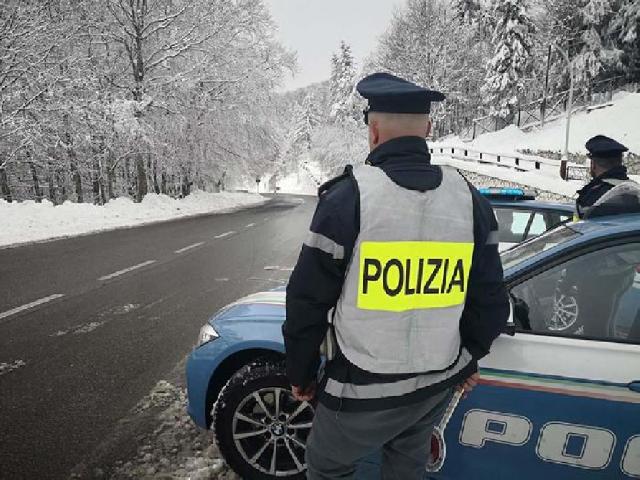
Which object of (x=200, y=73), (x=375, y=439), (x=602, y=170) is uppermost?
(x=200, y=73)

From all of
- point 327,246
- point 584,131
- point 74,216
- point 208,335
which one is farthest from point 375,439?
point 584,131

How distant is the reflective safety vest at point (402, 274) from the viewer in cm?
157

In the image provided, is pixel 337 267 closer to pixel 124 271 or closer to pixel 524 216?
pixel 524 216

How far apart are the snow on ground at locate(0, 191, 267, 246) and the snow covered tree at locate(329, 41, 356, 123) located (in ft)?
88.1

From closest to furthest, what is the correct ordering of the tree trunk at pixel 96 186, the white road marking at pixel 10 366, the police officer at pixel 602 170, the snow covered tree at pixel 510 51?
1. the white road marking at pixel 10 366
2. the police officer at pixel 602 170
3. the tree trunk at pixel 96 186
4. the snow covered tree at pixel 510 51

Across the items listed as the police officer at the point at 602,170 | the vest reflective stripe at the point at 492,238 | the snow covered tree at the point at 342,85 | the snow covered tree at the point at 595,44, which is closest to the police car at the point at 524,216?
the police officer at the point at 602,170

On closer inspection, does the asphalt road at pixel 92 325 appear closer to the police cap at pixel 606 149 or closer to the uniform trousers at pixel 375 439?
the uniform trousers at pixel 375 439

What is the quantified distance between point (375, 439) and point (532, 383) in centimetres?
88

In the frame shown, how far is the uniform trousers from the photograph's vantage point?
5.46ft

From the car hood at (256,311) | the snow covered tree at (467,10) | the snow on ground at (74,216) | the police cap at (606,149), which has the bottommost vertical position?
the snow on ground at (74,216)

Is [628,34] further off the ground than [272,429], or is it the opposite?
[628,34]

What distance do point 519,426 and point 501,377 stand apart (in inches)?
9.1

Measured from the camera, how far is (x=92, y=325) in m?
5.22

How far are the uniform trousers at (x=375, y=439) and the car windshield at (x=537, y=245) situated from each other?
3.36ft
